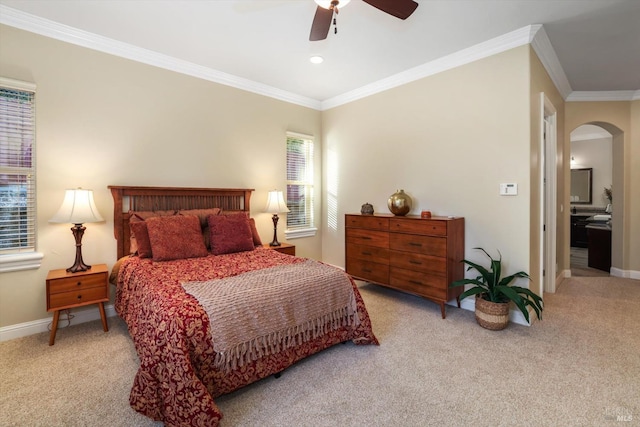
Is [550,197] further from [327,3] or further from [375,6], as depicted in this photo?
[327,3]

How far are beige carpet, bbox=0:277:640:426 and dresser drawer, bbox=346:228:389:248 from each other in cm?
93

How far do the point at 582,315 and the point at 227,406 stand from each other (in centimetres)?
353

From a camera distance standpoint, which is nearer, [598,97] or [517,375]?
[517,375]

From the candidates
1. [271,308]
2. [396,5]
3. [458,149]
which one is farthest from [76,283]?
[458,149]

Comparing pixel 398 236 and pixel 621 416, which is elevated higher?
pixel 398 236

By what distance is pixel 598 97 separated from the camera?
4.37 metres

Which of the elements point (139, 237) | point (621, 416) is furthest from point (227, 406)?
point (621, 416)

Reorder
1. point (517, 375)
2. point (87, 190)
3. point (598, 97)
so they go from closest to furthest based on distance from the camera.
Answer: point (517, 375)
point (87, 190)
point (598, 97)

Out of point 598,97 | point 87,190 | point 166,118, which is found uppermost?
point 598,97

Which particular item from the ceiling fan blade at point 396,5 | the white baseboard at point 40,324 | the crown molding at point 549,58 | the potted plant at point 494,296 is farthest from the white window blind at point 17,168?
the crown molding at point 549,58

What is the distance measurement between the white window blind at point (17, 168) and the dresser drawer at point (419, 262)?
358cm

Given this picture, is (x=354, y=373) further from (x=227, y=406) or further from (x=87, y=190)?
(x=87, y=190)

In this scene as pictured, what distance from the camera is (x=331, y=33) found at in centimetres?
284

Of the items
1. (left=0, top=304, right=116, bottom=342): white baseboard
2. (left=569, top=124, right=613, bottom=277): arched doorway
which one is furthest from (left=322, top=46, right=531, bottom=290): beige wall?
(left=569, top=124, right=613, bottom=277): arched doorway
